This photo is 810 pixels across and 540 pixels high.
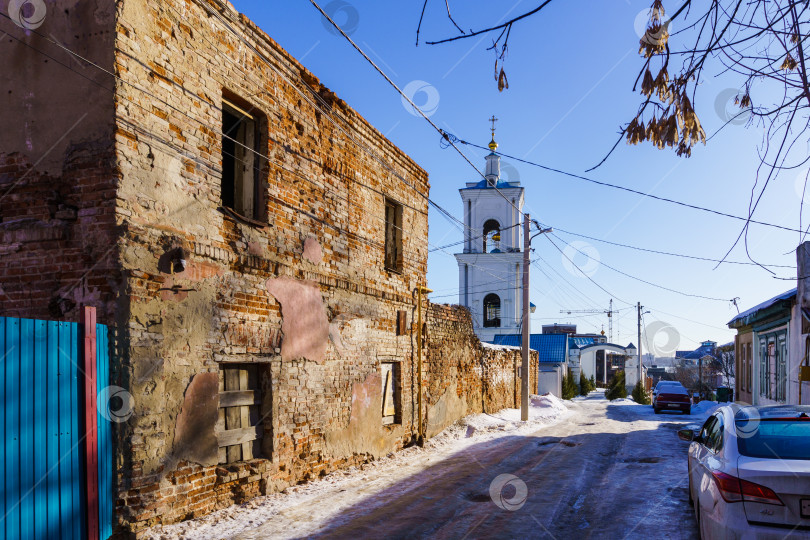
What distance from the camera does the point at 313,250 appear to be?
9.13 m

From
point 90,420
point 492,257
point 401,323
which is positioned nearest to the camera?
point 90,420

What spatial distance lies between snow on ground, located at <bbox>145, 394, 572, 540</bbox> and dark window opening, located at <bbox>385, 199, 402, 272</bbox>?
3.90m

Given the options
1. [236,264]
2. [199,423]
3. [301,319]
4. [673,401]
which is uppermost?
[236,264]

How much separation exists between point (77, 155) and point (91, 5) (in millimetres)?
1529

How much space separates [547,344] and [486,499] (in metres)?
36.1

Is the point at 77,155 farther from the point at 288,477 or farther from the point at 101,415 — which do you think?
the point at 288,477

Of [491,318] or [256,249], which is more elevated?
[256,249]

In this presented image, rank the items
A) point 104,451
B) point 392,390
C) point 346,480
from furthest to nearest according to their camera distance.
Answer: point 392,390, point 346,480, point 104,451

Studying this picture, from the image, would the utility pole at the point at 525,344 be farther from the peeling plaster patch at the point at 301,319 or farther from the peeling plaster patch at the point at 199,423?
the peeling plaster patch at the point at 199,423

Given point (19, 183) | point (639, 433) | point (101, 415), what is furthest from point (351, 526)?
point (639, 433)

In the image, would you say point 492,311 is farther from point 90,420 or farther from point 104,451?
point 90,420

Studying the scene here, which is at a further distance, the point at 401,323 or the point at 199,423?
the point at 401,323

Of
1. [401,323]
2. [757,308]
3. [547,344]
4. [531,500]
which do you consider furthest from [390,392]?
[547,344]

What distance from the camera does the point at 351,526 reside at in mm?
6594
